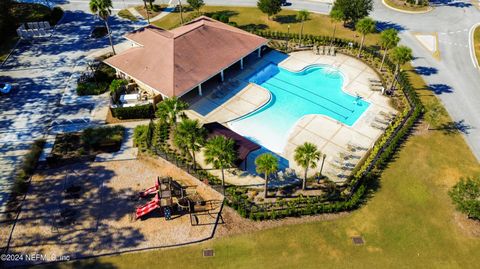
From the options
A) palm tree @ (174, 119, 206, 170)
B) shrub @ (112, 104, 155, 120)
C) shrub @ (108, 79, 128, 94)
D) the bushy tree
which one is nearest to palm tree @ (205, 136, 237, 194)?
palm tree @ (174, 119, 206, 170)

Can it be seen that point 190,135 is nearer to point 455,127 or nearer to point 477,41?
point 455,127

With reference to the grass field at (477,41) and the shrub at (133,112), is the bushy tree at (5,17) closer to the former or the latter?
the shrub at (133,112)

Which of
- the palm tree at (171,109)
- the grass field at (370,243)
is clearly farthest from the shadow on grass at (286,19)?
the grass field at (370,243)

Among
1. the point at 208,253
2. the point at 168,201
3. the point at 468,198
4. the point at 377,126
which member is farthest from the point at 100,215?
the point at 468,198

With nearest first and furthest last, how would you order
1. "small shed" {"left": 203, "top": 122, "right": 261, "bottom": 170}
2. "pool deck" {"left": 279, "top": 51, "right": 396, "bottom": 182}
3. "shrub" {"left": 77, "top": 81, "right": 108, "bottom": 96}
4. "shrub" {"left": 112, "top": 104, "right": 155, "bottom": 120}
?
"small shed" {"left": 203, "top": 122, "right": 261, "bottom": 170}, "pool deck" {"left": 279, "top": 51, "right": 396, "bottom": 182}, "shrub" {"left": 112, "top": 104, "right": 155, "bottom": 120}, "shrub" {"left": 77, "top": 81, "right": 108, "bottom": 96}

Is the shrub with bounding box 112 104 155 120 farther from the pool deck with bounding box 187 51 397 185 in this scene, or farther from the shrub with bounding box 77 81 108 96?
the shrub with bounding box 77 81 108 96
